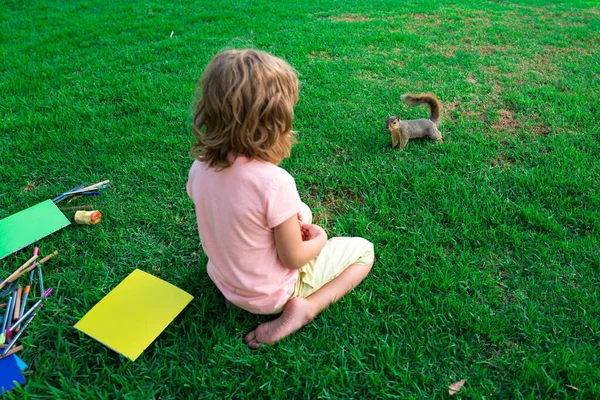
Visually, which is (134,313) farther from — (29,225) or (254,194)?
(29,225)

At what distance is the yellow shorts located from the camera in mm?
1890

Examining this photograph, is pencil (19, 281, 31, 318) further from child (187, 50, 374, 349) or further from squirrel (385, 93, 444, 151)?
squirrel (385, 93, 444, 151)

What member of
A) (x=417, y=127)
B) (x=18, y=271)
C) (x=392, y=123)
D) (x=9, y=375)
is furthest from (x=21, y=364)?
(x=417, y=127)

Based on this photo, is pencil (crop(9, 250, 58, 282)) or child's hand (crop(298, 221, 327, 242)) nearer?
child's hand (crop(298, 221, 327, 242))

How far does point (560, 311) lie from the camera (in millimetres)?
1870

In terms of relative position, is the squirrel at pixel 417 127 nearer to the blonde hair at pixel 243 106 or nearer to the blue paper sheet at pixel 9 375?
the blonde hair at pixel 243 106

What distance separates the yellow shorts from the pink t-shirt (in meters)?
0.08

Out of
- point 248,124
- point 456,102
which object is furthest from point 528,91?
point 248,124

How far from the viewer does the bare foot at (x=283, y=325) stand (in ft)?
5.83

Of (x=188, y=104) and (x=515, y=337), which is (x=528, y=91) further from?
(x=188, y=104)

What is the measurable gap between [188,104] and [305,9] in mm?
3653

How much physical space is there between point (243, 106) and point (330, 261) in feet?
2.98

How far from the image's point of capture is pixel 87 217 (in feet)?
8.09

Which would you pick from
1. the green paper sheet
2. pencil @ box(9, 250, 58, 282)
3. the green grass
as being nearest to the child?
the green grass
